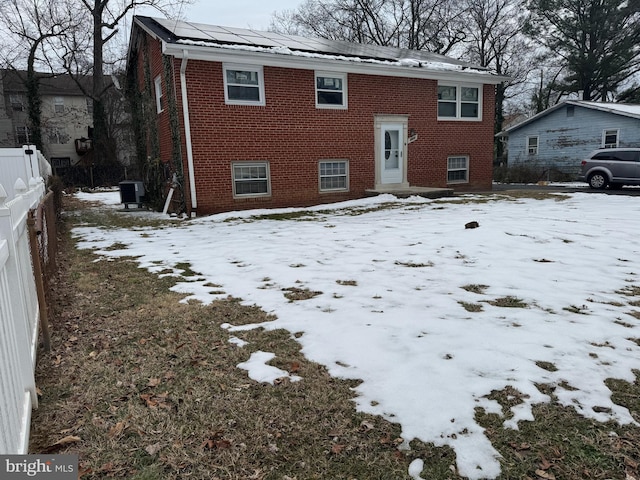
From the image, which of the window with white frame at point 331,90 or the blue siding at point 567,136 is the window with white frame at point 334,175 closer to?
the window with white frame at point 331,90

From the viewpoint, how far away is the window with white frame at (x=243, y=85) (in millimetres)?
11875

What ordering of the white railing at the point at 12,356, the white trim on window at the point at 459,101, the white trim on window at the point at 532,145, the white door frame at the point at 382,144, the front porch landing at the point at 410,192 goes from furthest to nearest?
the white trim on window at the point at 532,145 → the white trim on window at the point at 459,101 → the white door frame at the point at 382,144 → the front porch landing at the point at 410,192 → the white railing at the point at 12,356

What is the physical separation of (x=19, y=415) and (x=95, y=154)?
31.8 m

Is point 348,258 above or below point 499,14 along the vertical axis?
below

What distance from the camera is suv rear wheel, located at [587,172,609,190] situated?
1725 centimetres

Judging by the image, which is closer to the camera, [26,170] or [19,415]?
[19,415]

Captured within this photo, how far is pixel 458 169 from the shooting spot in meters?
16.8

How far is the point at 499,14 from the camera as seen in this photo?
35.7 meters

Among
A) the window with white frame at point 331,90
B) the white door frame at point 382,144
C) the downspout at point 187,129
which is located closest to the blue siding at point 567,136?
the white door frame at point 382,144

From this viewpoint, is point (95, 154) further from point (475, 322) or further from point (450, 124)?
point (475, 322)

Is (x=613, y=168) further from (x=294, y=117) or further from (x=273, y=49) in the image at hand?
(x=273, y=49)

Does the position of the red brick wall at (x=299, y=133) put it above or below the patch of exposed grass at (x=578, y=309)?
above

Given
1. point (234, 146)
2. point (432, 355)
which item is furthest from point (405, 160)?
point (432, 355)

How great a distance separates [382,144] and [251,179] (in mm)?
4959
